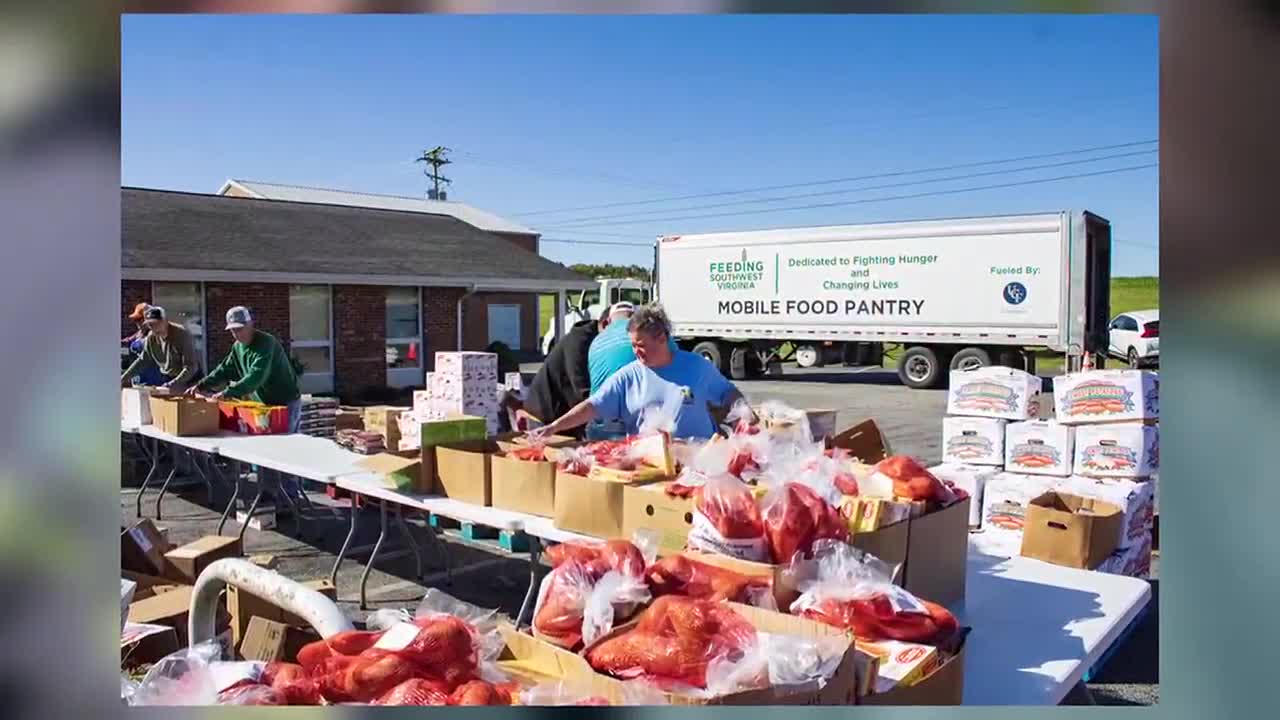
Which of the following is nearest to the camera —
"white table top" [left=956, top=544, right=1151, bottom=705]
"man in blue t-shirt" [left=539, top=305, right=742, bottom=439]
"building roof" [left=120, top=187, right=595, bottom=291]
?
"white table top" [left=956, top=544, right=1151, bottom=705]

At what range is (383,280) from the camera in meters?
17.7

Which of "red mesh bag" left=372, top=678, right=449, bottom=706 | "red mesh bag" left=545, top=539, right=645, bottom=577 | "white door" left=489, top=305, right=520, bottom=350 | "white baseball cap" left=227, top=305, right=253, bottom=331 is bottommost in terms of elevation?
"red mesh bag" left=372, top=678, right=449, bottom=706

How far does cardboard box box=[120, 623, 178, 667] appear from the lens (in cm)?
301

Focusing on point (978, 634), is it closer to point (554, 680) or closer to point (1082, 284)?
point (554, 680)

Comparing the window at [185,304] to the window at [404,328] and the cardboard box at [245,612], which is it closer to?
the window at [404,328]

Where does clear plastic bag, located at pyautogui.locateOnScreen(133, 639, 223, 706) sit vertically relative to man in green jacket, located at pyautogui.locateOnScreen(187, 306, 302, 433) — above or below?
below

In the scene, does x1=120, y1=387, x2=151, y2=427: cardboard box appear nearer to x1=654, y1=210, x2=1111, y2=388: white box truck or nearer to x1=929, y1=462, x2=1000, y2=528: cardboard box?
x1=929, y1=462, x2=1000, y2=528: cardboard box

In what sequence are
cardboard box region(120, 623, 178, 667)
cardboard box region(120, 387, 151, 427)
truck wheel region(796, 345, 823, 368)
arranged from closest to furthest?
cardboard box region(120, 623, 178, 667), cardboard box region(120, 387, 151, 427), truck wheel region(796, 345, 823, 368)

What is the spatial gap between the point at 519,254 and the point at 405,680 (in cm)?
2128

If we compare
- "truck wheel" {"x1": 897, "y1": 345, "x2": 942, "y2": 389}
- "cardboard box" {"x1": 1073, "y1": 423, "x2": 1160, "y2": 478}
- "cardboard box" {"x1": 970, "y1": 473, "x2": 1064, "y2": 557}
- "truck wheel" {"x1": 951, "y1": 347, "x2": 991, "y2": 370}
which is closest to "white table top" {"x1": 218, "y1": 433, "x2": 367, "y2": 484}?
"cardboard box" {"x1": 970, "y1": 473, "x2": 1064, "y2": 557}

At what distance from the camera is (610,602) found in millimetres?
2238

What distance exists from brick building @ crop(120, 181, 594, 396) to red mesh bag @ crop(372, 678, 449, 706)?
14.0 metres

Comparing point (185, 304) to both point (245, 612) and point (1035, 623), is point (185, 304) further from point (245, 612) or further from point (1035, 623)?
point (1035, 623)
